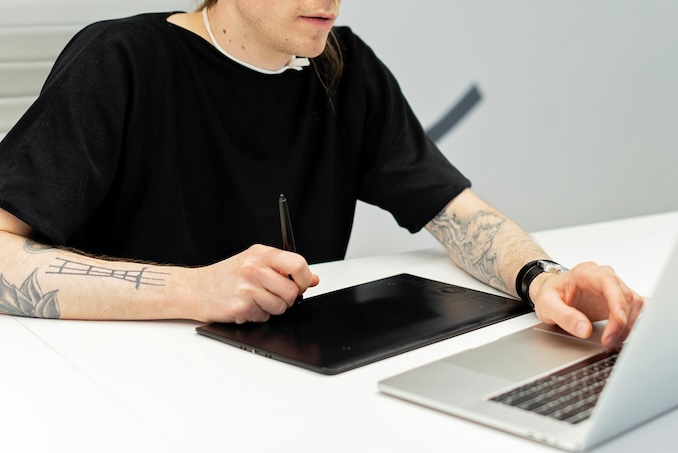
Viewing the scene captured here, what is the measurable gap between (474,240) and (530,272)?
22 centimetres

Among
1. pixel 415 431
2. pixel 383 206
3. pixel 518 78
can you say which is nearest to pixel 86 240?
pixel 383 206

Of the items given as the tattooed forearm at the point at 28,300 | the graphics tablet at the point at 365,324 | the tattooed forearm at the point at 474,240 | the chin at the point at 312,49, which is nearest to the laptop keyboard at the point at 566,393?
the graphics tablet at the point at 365,324

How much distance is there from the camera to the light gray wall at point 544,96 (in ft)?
7.43

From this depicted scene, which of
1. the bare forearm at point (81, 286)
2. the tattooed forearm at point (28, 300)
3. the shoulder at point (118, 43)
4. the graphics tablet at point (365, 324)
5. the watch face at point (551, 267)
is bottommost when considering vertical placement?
the tattooed forearm at point (28, 300)

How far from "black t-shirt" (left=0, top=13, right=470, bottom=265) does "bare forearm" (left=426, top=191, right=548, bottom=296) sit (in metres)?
0.03

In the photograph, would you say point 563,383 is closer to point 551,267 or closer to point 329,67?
point 551,267

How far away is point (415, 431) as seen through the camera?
76cm

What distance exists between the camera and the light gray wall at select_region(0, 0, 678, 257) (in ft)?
7.43

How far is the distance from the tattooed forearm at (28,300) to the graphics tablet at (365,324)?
20cm

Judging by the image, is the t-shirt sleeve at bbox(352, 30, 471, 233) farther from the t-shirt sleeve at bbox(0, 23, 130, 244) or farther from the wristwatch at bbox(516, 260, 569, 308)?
the t-shirt sleeve at bbox(0, 23, 130, 244)

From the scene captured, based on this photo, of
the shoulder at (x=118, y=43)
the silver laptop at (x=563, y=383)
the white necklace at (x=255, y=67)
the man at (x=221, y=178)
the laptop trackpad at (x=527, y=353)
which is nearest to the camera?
the silver laptop at (x=563, y=383)

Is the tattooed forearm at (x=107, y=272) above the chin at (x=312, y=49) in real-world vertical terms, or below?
below

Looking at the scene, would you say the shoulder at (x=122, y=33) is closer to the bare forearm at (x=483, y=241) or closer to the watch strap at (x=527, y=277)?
the bare forearm at (x=483, y=241)

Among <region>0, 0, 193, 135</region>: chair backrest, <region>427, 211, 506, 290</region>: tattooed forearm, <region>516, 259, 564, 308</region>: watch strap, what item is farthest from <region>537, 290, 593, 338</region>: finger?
<region>0, 0, 193, 135</region>: chair backrest
